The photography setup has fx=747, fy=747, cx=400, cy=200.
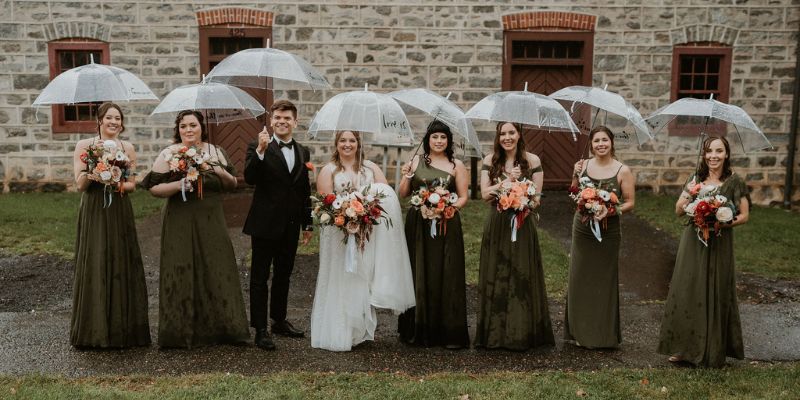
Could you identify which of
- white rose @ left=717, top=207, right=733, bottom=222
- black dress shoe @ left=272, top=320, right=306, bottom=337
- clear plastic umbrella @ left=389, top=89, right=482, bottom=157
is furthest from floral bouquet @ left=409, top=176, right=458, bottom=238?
white rose @ left=717, top=207, right=733, bottom=222

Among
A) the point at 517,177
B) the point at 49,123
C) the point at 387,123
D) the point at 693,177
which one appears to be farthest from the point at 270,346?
the point at 49,123

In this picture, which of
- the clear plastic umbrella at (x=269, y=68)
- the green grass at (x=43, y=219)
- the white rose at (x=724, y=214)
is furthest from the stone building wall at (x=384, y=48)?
the white rose at (x=724, y=214)

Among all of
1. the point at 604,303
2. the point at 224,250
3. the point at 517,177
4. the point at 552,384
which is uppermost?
the point at 517,177

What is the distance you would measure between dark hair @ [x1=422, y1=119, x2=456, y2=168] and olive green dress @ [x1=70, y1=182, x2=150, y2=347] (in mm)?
2560

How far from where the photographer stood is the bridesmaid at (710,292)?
19.3 ft

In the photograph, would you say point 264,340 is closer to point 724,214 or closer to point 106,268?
point 106,268

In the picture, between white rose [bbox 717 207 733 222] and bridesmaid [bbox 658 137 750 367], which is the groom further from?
white rose [bbox 717 207 733 222]

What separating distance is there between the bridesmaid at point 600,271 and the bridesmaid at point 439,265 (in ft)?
3.23

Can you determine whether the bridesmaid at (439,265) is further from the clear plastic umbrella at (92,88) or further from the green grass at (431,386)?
the clear plastic umbrella at (92,88)

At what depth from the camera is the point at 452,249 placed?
640 cm

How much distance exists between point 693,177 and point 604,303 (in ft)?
4.20

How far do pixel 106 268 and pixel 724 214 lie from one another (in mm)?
4911

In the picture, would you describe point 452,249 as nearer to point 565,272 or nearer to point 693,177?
point 693,177

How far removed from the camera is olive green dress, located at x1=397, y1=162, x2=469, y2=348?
6.39 meters
